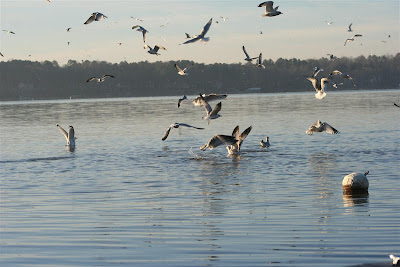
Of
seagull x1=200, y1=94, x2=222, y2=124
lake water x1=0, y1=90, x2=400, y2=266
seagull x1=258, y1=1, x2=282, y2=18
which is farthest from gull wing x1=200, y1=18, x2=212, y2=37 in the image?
lake water x1=0, y1=90, x2=400, y2=266

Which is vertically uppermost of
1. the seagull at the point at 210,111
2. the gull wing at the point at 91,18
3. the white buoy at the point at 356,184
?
the gull wing at the point at 91,18

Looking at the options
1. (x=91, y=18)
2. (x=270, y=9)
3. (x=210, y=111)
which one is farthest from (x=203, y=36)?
(x=91, y=18)

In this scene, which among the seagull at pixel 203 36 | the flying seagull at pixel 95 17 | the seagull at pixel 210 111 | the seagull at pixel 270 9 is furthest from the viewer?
the flying seagull at pixel 95 17

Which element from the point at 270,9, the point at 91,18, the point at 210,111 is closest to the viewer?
the point at 210,111

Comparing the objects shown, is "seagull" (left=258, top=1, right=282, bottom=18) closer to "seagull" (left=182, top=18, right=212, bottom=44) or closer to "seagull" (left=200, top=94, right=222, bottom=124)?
"seagull" (left=182, top=18, right=212, bottom=44)

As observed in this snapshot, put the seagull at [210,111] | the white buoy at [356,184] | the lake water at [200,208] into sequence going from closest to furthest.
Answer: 1. the lake water at [200,208]
2. the white buoy at [356,184]
3. the seagull at [210,111]

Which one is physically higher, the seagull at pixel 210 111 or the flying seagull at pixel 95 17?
the flying seagull at pixel 95 17

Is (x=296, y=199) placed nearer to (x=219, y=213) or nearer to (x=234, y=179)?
(x=219, y=213)

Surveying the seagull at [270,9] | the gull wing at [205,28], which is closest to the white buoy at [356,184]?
the gull wing at [205,28]

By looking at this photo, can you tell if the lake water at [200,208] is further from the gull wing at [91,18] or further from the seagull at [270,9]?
the gull wing at [91,18]

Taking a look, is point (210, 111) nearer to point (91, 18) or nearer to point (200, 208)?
point (91, 18)

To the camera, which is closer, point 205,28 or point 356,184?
point 356,184

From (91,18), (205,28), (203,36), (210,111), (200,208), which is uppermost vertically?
(91,18)

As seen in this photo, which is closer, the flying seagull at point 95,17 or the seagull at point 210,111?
the seagull at point 210,111
